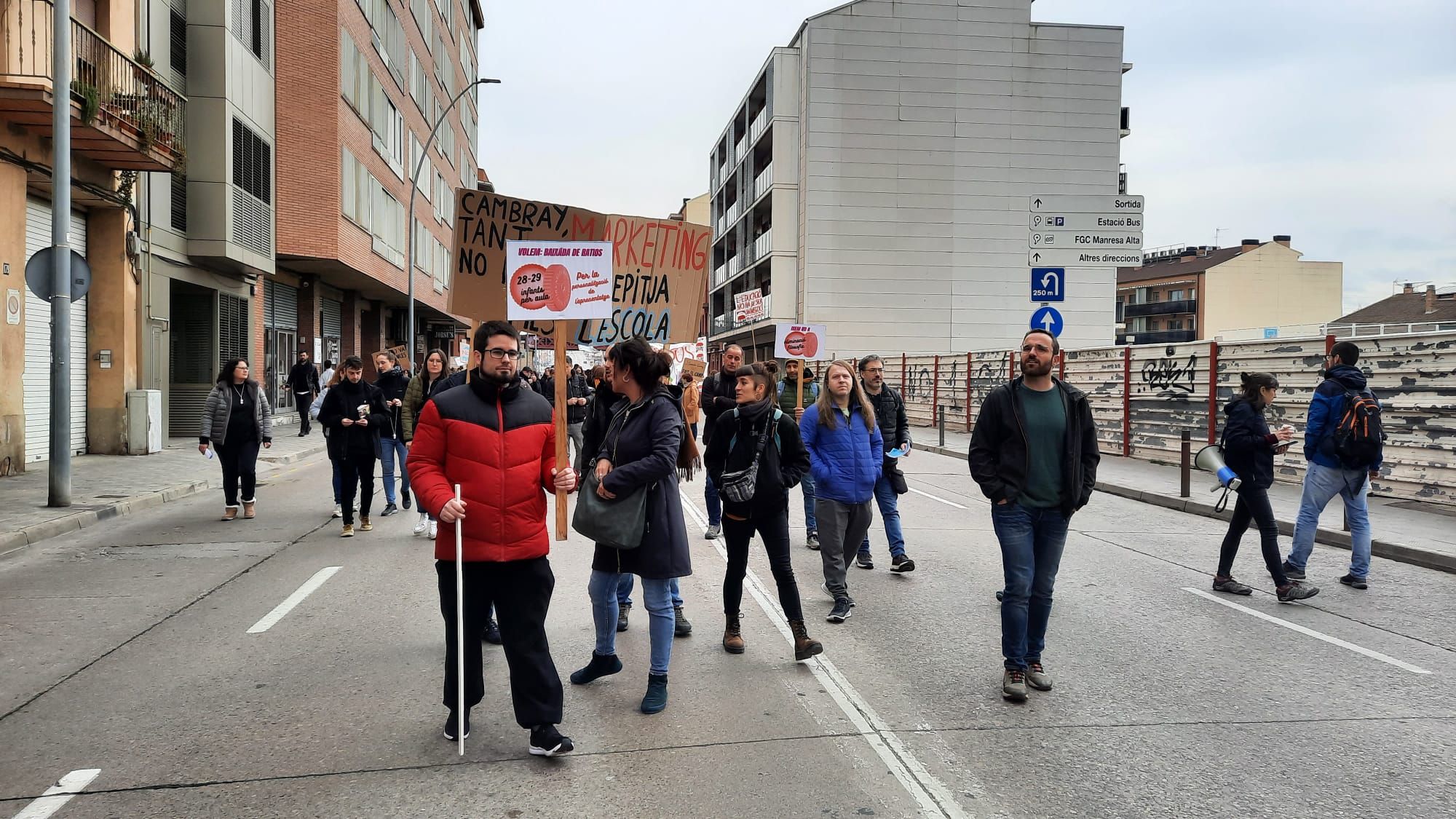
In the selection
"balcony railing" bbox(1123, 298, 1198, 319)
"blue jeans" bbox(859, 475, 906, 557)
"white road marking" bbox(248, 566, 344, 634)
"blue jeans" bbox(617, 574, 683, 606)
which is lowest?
"white road marking" bbox(248, 566, 344, 634)

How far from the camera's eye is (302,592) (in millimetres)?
7062

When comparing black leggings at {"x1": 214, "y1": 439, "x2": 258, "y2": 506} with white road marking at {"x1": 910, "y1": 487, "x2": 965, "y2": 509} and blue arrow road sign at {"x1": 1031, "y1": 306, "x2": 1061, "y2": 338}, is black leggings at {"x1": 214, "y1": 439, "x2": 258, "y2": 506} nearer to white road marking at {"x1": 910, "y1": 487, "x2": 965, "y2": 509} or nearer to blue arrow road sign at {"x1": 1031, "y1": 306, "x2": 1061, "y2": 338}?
white road marking at {"x1": 910, "y1": 487, "x2": 965, "y2": 509}

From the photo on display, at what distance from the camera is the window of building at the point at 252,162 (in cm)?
2091

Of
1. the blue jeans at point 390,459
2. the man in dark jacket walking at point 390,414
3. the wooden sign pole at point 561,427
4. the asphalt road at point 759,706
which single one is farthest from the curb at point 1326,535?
the blue jeans at point 390,459

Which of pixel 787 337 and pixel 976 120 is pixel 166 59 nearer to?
pixel 787 337

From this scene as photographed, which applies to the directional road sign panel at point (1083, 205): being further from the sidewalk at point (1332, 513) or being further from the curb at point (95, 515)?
the curb at point (95, 515)

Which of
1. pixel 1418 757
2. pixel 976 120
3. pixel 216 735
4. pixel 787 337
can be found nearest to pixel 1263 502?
pixel 1418 757

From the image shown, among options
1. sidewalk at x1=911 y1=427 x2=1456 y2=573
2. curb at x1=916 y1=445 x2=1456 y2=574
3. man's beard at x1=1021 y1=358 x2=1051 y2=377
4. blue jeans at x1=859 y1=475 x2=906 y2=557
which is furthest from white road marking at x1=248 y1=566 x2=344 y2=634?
sidewalk at x1=911 y1=427 x2=1456 y2=573

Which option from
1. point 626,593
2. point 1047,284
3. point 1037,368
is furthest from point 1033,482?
point 1047,284

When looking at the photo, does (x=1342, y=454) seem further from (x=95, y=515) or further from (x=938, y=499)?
(x=95, y=515)

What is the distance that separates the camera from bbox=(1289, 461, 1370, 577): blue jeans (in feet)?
24.6

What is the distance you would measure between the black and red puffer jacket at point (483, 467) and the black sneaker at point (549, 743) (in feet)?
2.36

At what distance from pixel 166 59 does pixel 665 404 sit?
19.2m

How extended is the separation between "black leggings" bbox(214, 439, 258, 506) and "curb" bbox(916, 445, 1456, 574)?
10983mm
